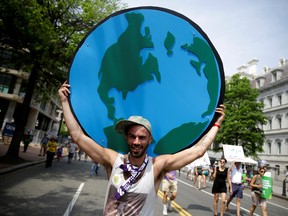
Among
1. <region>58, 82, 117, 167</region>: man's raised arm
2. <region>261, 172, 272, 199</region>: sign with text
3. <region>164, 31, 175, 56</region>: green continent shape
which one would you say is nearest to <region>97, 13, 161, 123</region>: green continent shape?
<region>164, 31, 175, 56</region>: green continent shape

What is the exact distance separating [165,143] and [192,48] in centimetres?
81

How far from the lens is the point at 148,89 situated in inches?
90.8

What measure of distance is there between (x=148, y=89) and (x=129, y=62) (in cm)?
28

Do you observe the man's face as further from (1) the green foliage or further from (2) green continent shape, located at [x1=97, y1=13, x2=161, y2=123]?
(1) the green foliage

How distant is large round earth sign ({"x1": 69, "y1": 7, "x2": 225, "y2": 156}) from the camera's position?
2203 mm

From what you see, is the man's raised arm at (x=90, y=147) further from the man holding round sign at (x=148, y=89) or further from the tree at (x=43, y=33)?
the tree at (x=43, y=33)

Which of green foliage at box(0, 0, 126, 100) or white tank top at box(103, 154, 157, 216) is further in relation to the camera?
green foliage at box(0, 0, 126, 100)

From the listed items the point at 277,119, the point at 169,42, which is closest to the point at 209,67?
the point at 169,42

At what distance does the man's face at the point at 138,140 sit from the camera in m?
2.00

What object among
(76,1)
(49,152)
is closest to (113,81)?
(76,1)

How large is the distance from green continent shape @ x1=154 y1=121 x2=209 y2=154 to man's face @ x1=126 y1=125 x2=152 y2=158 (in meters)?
0.22

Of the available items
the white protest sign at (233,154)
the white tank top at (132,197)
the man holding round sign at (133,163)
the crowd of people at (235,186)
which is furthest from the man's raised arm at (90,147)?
the white protest sign at (233,154)

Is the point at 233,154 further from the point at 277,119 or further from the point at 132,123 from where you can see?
the point at 277,119

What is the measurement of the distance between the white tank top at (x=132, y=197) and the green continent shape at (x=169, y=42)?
3.16ft
